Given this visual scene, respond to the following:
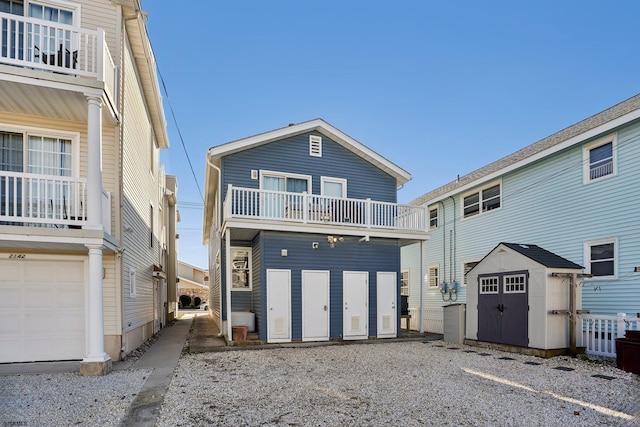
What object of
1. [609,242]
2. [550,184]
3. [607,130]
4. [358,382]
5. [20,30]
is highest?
[20,30]

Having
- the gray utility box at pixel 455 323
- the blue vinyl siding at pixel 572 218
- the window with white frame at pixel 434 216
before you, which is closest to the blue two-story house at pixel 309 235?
the gray utility box at pixel 455 323

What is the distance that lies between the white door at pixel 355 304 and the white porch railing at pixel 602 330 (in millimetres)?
5608

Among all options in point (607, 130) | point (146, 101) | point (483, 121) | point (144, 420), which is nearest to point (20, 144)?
point (146, 101)

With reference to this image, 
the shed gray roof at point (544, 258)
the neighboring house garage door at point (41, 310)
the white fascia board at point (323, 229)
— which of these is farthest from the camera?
the white fascia board at point (323, 229)

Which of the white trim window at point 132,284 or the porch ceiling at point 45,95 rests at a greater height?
the porch ceiling at point 45,95

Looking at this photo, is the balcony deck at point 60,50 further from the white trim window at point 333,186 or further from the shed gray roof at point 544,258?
the shed gray roof at point 544,258

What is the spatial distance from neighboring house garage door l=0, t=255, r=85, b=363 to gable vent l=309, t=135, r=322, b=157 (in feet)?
25.2

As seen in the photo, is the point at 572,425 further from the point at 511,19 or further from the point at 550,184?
the point at 511,19

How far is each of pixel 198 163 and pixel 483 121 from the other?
51.0 ft

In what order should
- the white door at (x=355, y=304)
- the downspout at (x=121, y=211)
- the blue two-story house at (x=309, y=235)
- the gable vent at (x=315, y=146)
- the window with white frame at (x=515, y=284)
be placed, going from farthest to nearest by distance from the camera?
1. the gable vent at (x=315, y=146)
2. the white door at (x=355, y=304)
3. the blue two-story house at (x=309, y=235)
4. the window with white frame at (x=515, y=284)
5. the downspout at (x=121, y=211)

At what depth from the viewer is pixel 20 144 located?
8070mm

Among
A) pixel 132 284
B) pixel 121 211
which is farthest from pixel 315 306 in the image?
pixel 121 211

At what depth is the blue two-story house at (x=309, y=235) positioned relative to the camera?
11125 mm

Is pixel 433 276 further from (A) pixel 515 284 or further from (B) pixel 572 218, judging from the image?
(A) pixel 515 284
